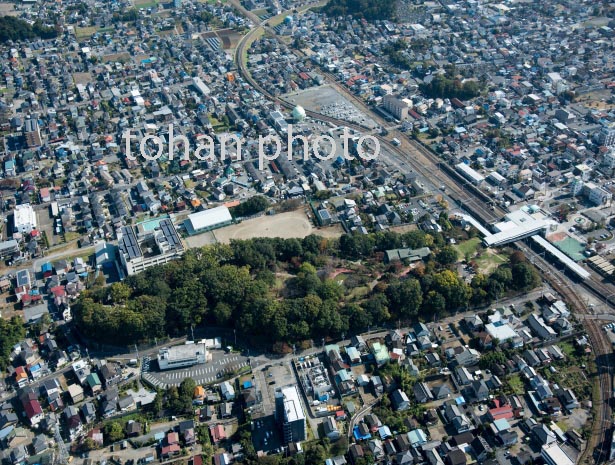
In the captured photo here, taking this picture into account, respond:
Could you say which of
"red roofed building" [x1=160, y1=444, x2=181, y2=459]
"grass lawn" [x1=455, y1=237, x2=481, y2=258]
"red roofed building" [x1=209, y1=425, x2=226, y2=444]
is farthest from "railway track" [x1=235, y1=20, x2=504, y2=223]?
"red roofed building" [x1=160, y1=444, x2=181, y2=459]

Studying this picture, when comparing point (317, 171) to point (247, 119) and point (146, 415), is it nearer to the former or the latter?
point (247, 119)

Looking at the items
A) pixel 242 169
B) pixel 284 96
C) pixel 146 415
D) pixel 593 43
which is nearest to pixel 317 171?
pixel 242 169

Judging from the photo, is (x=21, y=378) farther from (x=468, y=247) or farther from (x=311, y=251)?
(x=468, y=247)

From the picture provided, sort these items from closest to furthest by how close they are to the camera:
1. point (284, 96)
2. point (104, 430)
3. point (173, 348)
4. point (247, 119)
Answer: point (104, 430) < point (173, 348) < point (247, 119) < point (284, 96)

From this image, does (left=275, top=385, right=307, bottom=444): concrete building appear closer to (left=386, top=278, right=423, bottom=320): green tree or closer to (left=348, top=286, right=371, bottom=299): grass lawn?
(left=386, top=278, right=423, bottom=320): green tree

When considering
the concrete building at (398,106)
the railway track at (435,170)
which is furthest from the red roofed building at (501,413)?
the concrete building at (398,106)

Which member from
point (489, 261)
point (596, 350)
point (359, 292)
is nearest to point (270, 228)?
point (359, 292)
